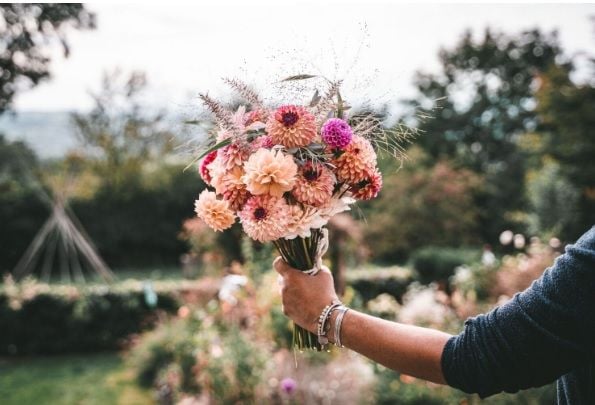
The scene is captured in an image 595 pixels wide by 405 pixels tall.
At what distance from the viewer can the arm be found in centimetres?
117

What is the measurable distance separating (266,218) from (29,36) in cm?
325

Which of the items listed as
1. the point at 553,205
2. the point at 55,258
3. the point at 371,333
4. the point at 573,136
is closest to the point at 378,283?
the point at 553,205

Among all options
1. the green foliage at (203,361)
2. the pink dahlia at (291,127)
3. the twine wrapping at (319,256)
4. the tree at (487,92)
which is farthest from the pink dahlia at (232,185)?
the tree at (487,92)

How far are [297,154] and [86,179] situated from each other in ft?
57.9

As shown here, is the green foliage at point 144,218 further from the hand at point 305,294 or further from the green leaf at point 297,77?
the hand at point 305,294

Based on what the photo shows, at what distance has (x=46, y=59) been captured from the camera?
3.93 metres

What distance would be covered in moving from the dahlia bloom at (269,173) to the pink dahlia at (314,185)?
0.03 metres

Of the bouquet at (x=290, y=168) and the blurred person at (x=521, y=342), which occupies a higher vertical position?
the bouquet at (x=290, y=168)

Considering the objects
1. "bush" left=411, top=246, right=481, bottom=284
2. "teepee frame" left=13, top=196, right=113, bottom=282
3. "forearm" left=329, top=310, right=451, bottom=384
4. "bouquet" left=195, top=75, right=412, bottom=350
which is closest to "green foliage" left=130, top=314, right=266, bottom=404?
"bouquet" left=195, top=75, right=412, bottom=350

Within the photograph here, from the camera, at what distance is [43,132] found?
2308 cm

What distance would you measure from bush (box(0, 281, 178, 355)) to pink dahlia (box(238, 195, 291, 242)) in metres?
7.48

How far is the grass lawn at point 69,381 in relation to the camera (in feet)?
21.6

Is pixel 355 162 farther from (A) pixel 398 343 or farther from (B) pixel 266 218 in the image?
(A) pixel 398 343

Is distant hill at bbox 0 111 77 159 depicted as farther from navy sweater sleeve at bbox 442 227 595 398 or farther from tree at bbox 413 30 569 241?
navy sweater sleeve at bbox 442 227 595 398
